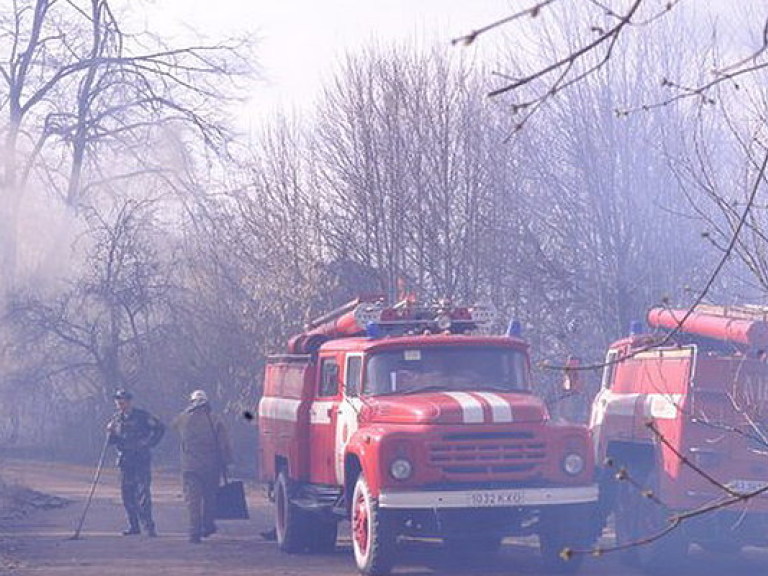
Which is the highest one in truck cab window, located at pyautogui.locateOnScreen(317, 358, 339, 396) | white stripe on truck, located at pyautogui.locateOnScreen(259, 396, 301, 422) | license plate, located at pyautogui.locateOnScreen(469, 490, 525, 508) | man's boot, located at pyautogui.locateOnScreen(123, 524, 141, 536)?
truck cab window, located at pyautogui.locateOnScreen(317, 358, 339, 396)

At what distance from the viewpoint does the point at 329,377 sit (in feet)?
54.4

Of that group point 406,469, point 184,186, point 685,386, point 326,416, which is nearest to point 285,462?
point 326,416

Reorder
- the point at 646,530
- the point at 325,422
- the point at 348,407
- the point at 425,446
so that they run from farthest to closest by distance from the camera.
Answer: the point at 325,422 < the point at 348,407 < the point at 646,530 < the point at 425,446

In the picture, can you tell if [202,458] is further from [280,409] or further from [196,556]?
[196,556]

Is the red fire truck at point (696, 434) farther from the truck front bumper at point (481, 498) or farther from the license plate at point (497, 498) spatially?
the license plate at point (497, 498)

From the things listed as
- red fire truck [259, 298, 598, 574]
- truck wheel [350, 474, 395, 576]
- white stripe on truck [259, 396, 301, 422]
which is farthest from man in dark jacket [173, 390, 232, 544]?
truck wheel [350, 474, 395, 576]

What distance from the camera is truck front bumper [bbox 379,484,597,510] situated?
14023 mm

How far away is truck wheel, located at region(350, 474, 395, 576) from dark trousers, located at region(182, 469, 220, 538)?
402cm

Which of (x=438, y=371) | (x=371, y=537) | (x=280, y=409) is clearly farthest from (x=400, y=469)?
(x=280, y=409)

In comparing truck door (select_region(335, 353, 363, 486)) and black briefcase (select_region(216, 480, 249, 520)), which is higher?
truck door (select_region(335, 353, 363, 486))

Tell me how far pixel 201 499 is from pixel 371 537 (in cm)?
469

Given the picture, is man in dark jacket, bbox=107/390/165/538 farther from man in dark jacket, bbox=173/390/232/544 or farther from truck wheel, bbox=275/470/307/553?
truck wheel, bbox=275/470/307/553

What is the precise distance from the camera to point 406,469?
558 inches

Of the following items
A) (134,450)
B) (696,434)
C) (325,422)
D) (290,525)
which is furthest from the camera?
(134,450)
